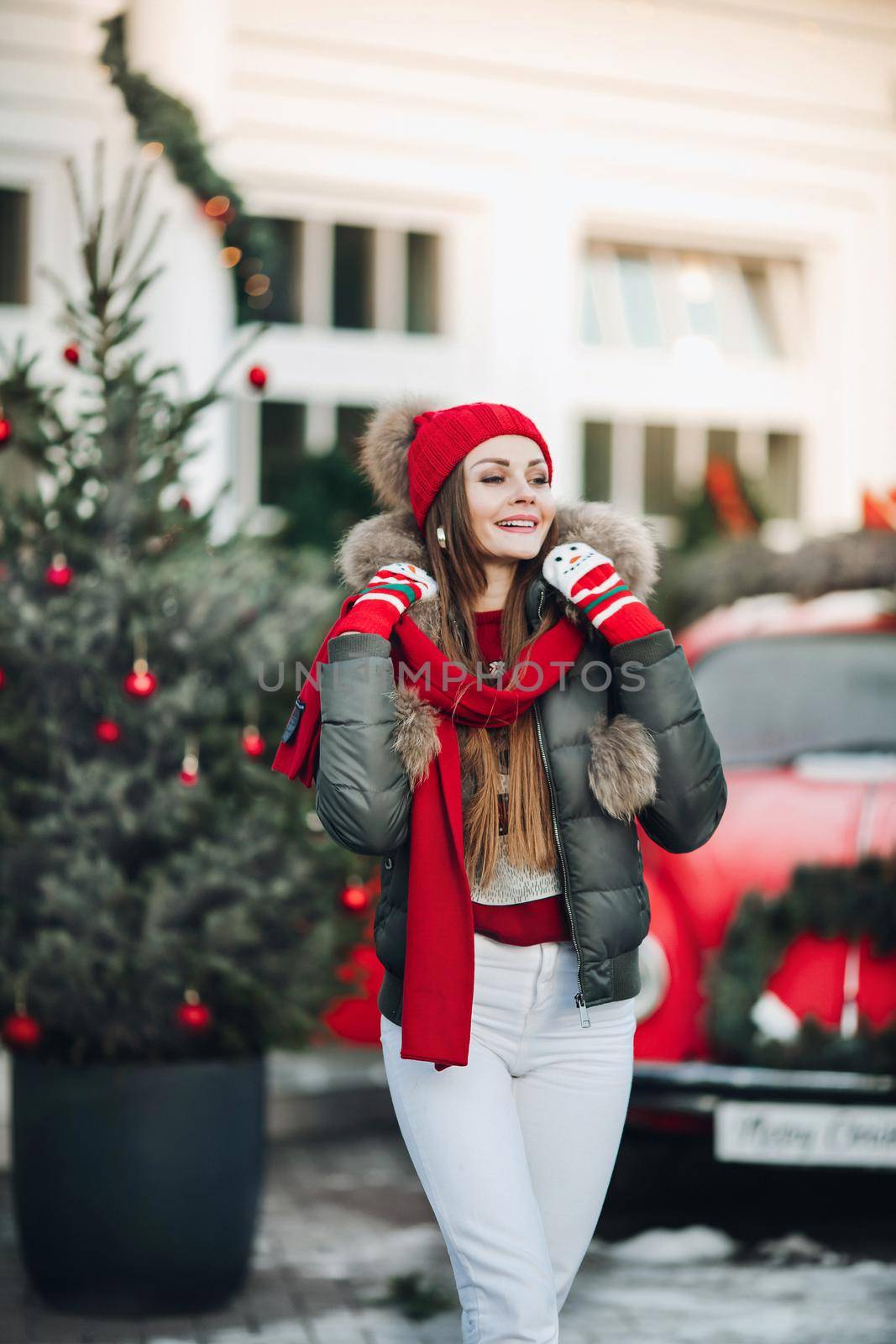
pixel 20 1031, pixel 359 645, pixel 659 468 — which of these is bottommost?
pixel 20 1031

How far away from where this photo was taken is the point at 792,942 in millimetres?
4375

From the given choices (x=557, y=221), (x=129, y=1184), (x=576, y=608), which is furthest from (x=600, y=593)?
(x=557, y=221)

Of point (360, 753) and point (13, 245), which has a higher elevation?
point (13, 245)

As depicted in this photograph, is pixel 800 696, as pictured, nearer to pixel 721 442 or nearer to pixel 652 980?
pixel 652 980

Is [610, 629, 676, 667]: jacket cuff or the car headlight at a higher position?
[610, 629, 676, 667]: jacket cuff

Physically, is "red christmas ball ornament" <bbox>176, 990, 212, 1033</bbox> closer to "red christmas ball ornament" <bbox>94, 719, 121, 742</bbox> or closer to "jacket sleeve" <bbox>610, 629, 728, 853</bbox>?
"red christmas ball ornament" <bbox>94, 719, 121, 742</bbox>

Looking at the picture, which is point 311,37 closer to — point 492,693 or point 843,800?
point 843,800

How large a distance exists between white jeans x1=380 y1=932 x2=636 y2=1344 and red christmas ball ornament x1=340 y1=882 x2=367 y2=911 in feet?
5.01

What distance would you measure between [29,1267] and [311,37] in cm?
600

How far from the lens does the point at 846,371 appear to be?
927 centimetres

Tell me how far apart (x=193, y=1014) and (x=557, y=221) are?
571cm

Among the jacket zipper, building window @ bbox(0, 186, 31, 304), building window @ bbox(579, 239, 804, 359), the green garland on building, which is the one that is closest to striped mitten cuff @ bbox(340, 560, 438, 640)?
the jacket zipper

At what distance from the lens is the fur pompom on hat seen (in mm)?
2762

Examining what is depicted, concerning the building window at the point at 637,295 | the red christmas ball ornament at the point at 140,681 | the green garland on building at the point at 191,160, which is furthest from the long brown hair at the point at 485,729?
the building window at the point at 637,295
